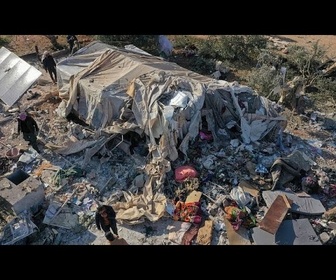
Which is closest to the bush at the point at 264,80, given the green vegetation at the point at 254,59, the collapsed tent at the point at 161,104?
the green vegetation at the point at 254,59

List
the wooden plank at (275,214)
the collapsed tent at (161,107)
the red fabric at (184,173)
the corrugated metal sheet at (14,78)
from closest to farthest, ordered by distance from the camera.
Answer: the wooden plank at (275,214) < the red fabric at (184,173) < the collapsed tent at (161,107) < the corrugated metal sheet at (14,78)

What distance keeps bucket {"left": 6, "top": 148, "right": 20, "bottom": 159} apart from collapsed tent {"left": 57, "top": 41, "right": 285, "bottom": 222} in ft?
5.17

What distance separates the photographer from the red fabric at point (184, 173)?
8.39 m

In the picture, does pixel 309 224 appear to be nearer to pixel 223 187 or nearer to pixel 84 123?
pixel 223 187

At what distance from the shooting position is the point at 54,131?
32.5 feet

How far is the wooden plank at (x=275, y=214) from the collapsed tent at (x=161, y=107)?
72.4 inches

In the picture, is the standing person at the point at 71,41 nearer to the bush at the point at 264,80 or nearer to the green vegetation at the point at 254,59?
the green vegetation at the point at 254,59

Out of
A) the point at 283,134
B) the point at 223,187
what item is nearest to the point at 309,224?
the point at 223,187

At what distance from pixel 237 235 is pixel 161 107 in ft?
10.8

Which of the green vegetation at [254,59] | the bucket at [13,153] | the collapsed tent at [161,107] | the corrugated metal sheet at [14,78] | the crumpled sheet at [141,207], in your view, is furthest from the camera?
the green vegetation at [254,59]

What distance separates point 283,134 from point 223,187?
2507 mm

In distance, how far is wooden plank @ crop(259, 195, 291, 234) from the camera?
745 centimetres

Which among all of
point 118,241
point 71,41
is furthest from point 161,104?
point 71,41
